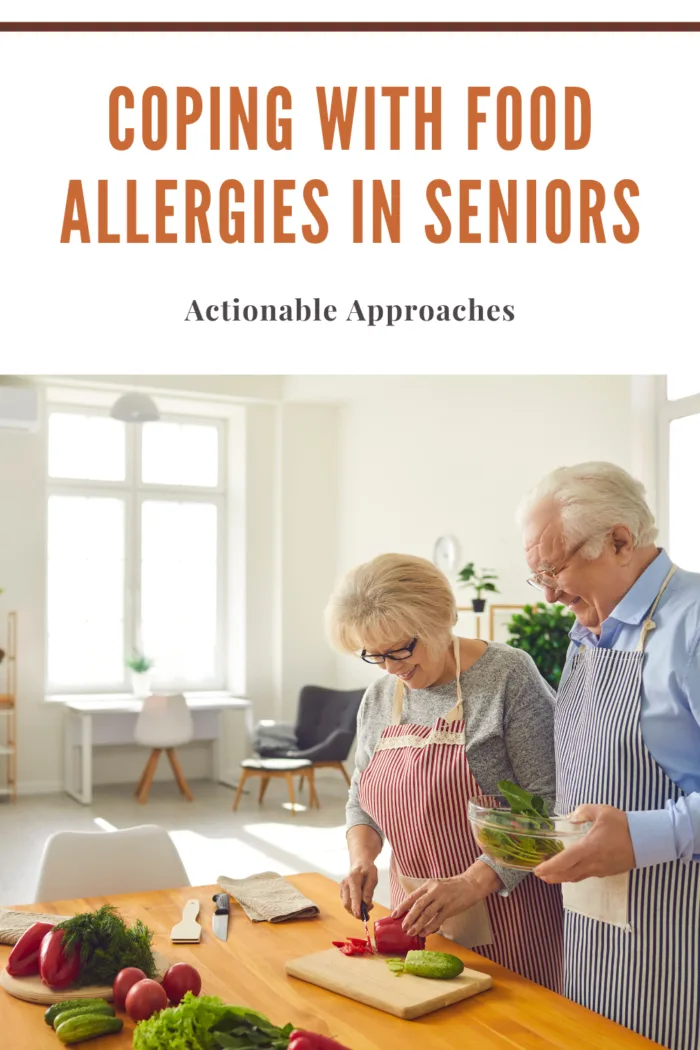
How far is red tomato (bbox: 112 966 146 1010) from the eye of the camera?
1.57 metres

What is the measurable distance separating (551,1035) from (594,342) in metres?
1.27

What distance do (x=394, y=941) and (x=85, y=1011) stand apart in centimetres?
54

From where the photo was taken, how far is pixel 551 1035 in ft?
4.92

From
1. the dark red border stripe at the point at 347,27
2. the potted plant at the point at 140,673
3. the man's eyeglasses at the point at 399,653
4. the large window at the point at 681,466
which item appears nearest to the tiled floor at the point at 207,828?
the potted plant at the point at 140,673

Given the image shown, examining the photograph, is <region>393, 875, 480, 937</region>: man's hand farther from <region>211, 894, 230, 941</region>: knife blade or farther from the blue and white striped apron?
<region>211, 894, 230, 941</region>: knife blade

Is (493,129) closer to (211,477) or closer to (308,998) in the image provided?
(308,998)

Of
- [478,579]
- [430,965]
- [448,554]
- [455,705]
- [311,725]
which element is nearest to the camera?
[430,965]

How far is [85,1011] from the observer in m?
1.50

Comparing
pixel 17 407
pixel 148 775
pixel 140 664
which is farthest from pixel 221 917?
pixel 140 664

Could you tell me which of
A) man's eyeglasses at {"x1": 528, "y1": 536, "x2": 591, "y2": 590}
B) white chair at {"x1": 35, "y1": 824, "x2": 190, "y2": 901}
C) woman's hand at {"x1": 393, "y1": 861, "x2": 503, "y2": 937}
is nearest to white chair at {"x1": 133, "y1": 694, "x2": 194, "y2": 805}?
white chair at {"x1": 35, "y1": 824, "x2": 190, "y2": 901}

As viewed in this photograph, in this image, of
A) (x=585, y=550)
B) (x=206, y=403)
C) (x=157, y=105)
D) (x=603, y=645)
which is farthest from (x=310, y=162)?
(x=206, y=403)

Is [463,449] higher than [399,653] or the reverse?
higher

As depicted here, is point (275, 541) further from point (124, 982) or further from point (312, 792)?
point (124, 982)

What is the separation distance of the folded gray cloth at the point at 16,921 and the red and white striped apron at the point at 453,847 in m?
0.69
